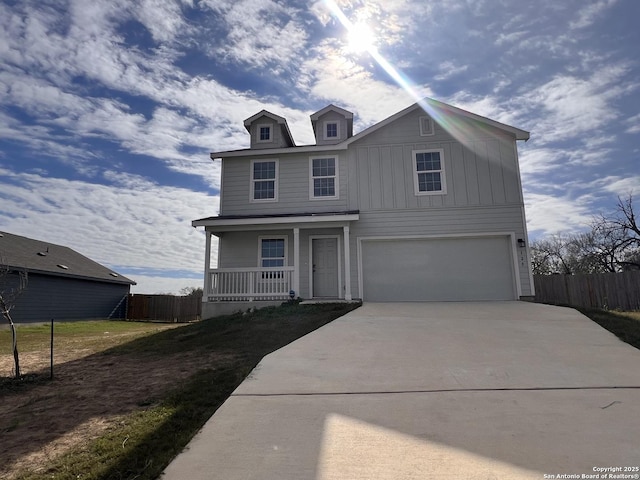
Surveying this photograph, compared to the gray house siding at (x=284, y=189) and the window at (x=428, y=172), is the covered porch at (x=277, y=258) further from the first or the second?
the window at (x=428, y=172)

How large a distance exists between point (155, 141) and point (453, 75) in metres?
10.4

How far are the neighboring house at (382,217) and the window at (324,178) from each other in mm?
36

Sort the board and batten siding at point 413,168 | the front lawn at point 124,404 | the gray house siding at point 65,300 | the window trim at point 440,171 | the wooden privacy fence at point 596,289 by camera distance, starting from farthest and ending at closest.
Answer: the gray house siding at point 65,300 → the wooden privacy fence at point 596,289 → the window trim at point 440,171 → the board and batten siding at point 413,168 → the front lawn at point 124,404

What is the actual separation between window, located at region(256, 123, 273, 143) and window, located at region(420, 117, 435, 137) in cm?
554

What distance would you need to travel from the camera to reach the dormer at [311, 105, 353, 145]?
45.3ft

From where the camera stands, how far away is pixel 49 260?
19172 millimetres

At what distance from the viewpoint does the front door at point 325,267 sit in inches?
485

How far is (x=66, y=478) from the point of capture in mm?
2562

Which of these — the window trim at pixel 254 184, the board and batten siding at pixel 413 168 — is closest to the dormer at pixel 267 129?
the window trim at pixel 254 184

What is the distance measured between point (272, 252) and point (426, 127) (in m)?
6.86

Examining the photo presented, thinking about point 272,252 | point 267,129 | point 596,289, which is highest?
point 267,129

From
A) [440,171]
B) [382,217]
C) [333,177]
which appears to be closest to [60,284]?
[333,177]

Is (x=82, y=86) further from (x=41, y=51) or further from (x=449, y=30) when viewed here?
(x=449, y=30)

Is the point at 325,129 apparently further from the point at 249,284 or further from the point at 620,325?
the point at 620,325
